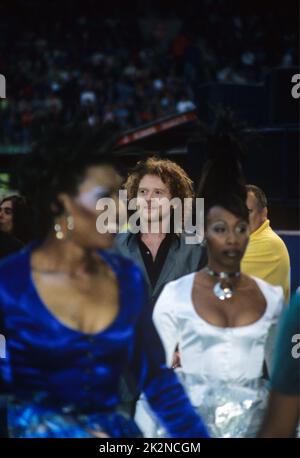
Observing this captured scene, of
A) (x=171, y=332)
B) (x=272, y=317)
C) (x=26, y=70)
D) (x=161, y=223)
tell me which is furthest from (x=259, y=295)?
(x=26, y=70)

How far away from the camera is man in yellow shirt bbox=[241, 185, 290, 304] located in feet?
10.3

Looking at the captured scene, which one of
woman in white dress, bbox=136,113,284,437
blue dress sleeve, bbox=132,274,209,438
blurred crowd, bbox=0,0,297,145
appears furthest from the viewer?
blurred crowd, bbox=0,0,297,145

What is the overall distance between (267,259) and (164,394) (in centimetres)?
122

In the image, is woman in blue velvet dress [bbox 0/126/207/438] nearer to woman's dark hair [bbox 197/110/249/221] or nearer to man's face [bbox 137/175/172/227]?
woman's dark hair [bbox 197/110/249/221]

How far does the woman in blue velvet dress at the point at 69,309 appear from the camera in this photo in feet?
6.62

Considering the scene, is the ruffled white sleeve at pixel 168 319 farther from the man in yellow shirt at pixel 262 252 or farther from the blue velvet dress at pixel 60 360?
the man in yellow shirt at pixel 262 252

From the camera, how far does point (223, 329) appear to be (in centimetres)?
246

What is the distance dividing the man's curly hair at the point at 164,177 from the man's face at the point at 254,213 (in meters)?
0.27

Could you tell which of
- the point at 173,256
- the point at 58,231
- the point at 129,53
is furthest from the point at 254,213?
the point at 129,53

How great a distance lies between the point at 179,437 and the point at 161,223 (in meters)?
1.35

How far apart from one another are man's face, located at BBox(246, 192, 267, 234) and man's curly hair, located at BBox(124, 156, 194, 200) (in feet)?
0.90

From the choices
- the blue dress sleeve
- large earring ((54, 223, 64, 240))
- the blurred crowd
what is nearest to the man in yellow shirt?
the blue dress sleeve

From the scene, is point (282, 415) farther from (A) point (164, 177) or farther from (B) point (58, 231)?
(A) point (164, 177)

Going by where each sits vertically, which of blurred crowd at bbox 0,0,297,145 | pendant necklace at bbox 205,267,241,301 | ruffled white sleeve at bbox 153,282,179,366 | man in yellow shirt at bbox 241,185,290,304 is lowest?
ruffled white sleeve at bbox 153,282,179,366
